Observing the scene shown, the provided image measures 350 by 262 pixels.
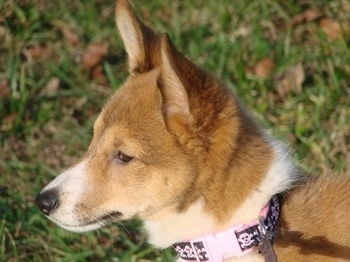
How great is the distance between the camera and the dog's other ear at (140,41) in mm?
4754

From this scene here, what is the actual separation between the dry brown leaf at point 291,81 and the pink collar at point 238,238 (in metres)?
2.65

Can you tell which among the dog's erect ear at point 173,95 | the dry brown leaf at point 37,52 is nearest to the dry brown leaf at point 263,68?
the dry brown leaf at point 37,52

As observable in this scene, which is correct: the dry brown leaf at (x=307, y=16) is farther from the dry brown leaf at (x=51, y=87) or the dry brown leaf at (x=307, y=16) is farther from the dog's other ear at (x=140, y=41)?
the dog's other ear at (x=140, y=41)

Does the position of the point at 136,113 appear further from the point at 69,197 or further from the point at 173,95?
the point at 69,197

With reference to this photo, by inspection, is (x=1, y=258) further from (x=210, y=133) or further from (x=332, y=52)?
(x=332, y=52)

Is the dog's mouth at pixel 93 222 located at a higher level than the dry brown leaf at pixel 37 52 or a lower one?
lower

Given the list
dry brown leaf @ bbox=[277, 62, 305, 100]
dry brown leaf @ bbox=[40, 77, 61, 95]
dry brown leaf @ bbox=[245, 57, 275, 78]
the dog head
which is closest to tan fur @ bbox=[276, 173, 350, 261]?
the dog head

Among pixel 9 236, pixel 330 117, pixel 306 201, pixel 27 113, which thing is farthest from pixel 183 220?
pixel 27 113

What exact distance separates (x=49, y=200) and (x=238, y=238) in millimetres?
1070

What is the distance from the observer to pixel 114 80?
282 inches

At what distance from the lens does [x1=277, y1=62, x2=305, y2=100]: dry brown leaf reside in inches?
268

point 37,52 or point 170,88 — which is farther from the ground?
point 170,88

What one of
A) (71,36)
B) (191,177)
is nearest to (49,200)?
(191,177)

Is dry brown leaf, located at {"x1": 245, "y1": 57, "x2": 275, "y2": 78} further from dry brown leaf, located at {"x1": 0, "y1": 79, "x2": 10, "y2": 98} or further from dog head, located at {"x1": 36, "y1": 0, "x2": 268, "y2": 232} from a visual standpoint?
dog head, located at {"x1": 36, "y1": 0, "x2": 268, "y2": 232}
